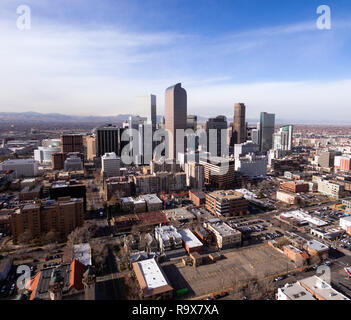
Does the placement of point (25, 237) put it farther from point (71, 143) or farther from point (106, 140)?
point (106, 140)

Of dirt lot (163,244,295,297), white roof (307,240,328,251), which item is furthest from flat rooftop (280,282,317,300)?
white roof (307,240,328,251)

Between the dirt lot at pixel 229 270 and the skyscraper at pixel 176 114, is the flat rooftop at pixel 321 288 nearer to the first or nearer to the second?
the dirt lot at pixel 229 270

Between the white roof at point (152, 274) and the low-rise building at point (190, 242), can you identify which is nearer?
the white roof at point (152, 274)

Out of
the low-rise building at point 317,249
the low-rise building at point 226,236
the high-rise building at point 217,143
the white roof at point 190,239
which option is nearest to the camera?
the low-rise building at point 317,249

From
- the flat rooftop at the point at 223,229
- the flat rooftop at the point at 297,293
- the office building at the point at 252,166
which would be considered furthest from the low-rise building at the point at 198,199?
the office building at the point at 252,166

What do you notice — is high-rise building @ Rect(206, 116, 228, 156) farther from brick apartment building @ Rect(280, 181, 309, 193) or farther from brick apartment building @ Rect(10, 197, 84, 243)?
brick apartment building @ Rect(10, 197, 84, 243)
